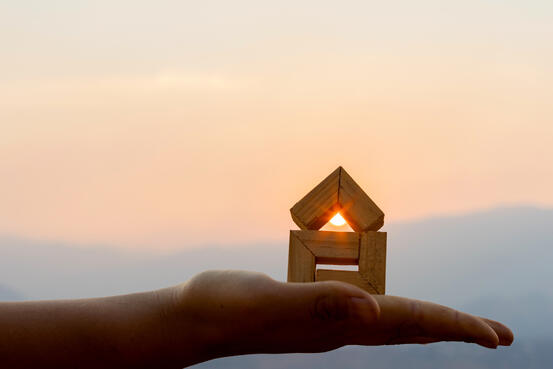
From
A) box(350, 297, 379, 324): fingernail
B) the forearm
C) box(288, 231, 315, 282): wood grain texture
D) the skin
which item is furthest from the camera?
box(288, 231, 315, 282): wood grain texture

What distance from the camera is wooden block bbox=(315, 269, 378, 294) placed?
4.45 meters

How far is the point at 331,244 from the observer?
4551 mm

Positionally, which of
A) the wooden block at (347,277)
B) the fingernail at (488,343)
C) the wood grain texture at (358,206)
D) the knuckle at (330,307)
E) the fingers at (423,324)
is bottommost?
the wooden block at (347,277)

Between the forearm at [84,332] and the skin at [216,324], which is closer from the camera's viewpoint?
the skin at [216,324]

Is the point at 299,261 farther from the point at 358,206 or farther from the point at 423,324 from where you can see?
the point at 423,324

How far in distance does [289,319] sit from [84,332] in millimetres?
680

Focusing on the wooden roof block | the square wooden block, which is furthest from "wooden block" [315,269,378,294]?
the wooden roof block

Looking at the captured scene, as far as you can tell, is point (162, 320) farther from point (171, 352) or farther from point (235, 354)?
point (235, 354)

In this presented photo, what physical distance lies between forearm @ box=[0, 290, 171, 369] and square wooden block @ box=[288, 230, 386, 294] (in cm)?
264

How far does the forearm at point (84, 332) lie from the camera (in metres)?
1.88

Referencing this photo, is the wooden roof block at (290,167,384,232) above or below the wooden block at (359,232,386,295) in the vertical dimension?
above

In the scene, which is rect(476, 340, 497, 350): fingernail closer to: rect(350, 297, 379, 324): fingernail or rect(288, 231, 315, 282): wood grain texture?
rect(350, 297, 379, 324): fingernail

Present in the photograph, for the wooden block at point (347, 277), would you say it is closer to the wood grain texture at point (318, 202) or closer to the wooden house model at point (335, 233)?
the wooden house model at point (335, 233)

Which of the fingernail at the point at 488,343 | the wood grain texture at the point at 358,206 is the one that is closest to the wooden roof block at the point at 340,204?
the wood grain texture at the point at 358,206
